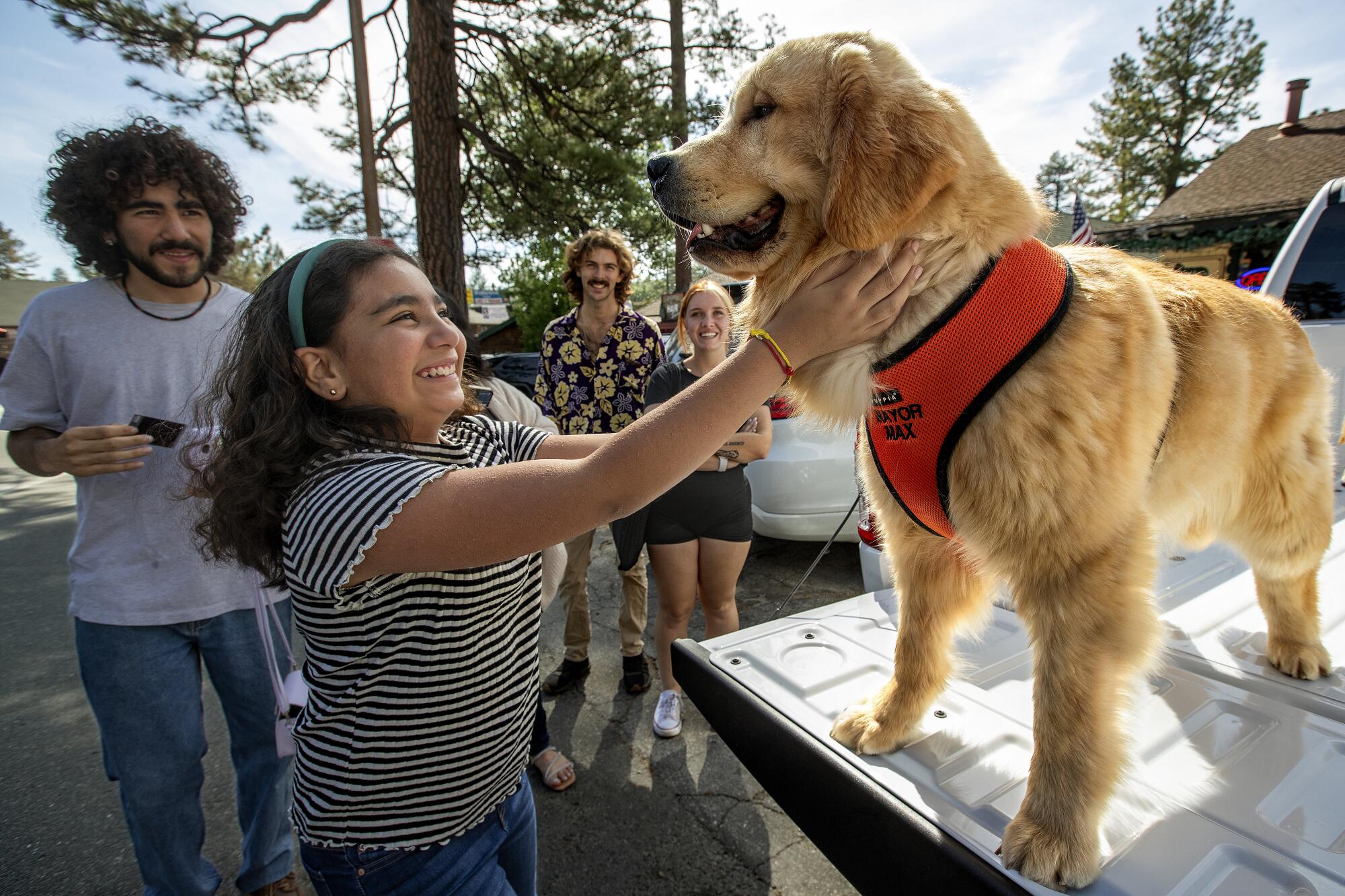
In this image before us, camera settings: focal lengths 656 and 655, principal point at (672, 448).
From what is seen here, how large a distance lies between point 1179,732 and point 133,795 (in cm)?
309

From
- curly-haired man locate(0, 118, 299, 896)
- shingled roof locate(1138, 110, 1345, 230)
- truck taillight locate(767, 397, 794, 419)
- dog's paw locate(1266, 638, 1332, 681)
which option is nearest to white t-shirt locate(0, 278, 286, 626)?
curly-haired man locate(0, 118, 299, 896)

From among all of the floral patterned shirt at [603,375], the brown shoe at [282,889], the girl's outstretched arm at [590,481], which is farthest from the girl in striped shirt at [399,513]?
the floral patterned shirt at [603,375]

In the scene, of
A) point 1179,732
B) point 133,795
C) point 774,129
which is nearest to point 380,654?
point 133,795

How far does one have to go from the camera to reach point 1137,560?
4.95ft

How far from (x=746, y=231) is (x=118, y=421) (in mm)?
2184

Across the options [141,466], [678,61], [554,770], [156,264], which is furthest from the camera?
[678,61]

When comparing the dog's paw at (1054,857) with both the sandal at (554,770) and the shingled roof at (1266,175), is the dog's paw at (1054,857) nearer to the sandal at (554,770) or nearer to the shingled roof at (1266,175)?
the sandal at (554,770)

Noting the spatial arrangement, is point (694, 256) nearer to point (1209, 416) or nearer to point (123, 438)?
point (1209, 416)

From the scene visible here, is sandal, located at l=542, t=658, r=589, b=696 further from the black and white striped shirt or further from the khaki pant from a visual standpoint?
the black and white striped shirt

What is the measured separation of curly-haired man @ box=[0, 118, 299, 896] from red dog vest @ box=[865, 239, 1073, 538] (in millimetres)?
2005

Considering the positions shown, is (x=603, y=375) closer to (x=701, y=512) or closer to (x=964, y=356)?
(x=701, y=512)

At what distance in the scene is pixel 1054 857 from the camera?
4.30 feet

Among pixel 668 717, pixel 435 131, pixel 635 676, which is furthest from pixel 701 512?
pixel 435 131

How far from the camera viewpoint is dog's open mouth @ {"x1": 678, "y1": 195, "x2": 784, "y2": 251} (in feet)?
5.77
